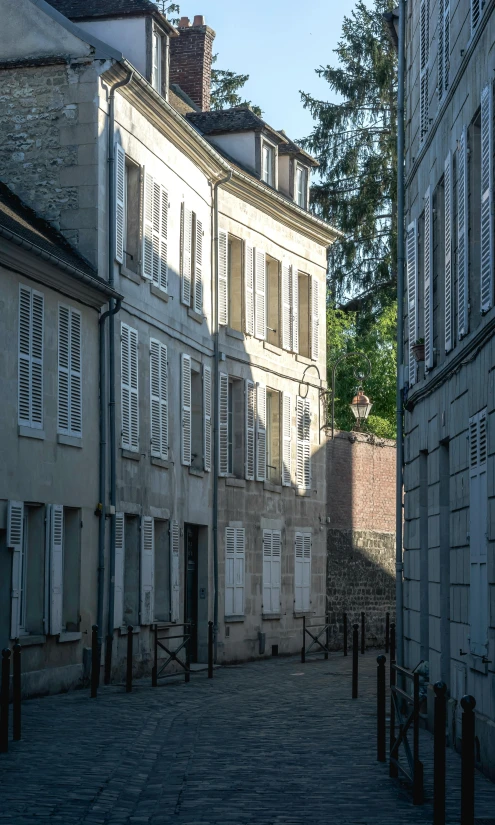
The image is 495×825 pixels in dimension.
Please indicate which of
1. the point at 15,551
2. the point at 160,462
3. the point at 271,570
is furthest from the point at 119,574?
the point at 271,570

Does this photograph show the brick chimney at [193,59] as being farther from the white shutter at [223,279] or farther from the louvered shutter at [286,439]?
the louvered shutter at [286,439]

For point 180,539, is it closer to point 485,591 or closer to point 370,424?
point 485,591

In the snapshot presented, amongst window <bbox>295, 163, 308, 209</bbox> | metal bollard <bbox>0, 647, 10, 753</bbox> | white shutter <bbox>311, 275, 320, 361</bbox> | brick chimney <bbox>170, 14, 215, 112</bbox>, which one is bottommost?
metal bollard <bbox>0, 647, 10, 753</bbox>

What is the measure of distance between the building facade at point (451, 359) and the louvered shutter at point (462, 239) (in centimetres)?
1

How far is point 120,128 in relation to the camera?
21406mm

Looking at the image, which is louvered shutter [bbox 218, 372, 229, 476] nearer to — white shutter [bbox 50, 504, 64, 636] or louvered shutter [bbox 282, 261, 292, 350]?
louvered shutter [bbox 282, 261, 292, 350]

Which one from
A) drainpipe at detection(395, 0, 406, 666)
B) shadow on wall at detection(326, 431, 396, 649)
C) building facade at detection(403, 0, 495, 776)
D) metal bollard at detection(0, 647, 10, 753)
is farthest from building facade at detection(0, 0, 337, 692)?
metal bollard at detection(0, 647, 10, 753)

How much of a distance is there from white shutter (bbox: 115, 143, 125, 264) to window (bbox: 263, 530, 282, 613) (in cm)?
862

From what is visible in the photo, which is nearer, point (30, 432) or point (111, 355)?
point (30, 432)

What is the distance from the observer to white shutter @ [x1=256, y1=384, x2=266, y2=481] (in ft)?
91.2

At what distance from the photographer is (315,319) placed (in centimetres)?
3075

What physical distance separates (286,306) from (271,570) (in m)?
5.48

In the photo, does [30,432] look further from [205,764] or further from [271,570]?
[271,570]

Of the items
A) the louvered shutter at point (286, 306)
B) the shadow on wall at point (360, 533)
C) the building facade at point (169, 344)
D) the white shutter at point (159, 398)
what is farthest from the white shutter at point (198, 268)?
the shadow on wall at point (360, 533)
